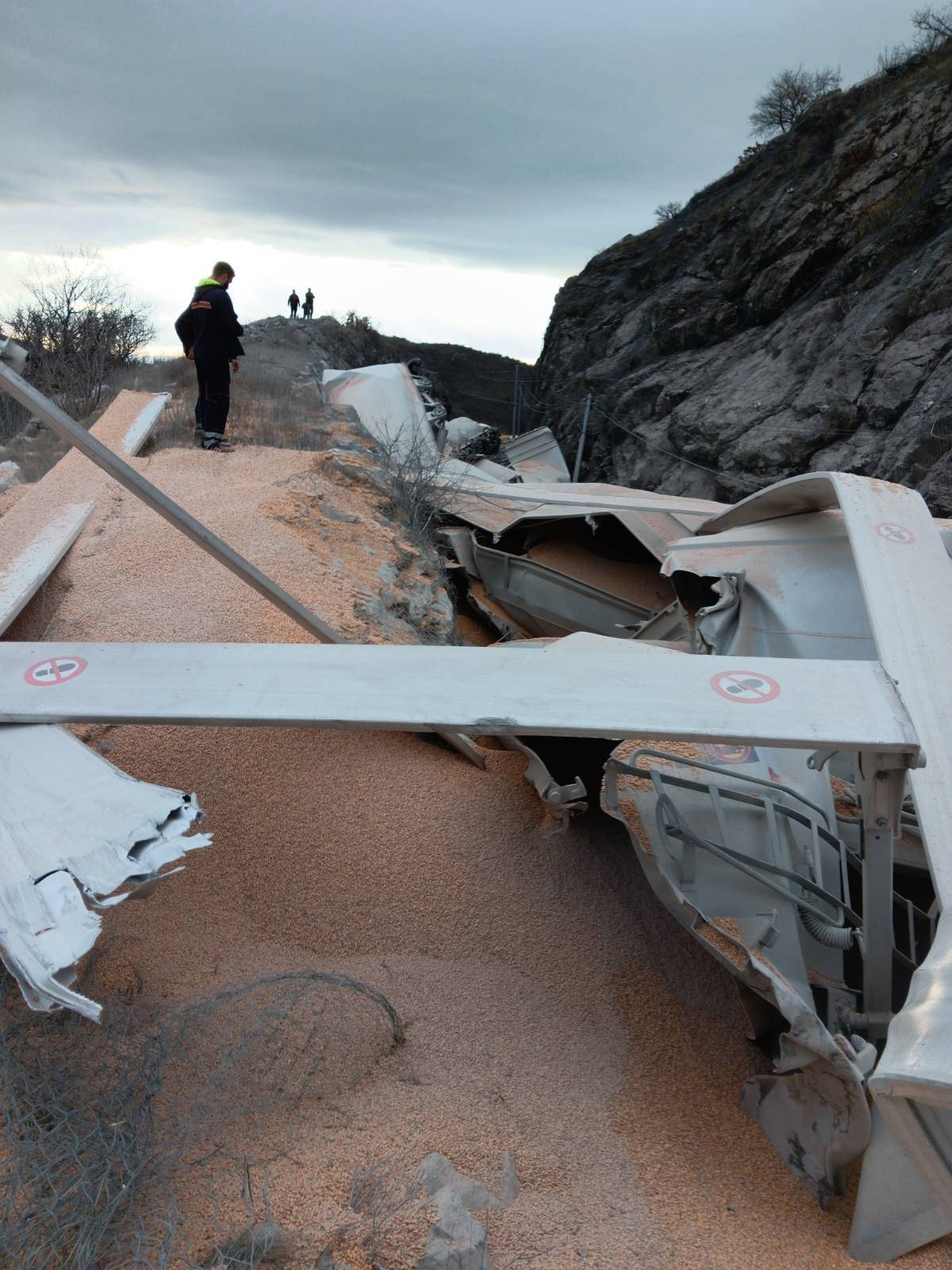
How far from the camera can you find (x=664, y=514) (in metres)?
9.07

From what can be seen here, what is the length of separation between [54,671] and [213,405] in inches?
240

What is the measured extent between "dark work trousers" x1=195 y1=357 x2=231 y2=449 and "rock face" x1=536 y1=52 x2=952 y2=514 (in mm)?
8118

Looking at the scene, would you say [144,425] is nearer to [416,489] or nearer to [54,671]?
[416,489]

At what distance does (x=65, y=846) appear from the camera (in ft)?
7.03

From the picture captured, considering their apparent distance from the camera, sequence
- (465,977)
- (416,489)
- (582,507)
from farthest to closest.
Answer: (582,507), (416,489), (465,977)

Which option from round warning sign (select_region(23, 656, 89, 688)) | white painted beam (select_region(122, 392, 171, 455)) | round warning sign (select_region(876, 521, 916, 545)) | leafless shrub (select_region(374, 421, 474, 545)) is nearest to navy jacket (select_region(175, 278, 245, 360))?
white painted beam (select_region(122, 392, 171, 455))

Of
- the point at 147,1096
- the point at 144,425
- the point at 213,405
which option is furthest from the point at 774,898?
the point at 144,425

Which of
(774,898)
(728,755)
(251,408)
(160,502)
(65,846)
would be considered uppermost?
(251,408)

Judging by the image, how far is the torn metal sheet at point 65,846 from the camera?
185 cm

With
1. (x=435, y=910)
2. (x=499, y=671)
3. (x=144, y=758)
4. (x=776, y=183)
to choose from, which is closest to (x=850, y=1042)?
(x=499, y=671)

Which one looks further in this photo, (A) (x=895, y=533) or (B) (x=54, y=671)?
(A) (x=895, y=533)

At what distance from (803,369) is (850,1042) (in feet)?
47.5

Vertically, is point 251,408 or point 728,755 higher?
point 251,408

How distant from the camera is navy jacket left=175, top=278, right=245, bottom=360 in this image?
7727 millimetres
